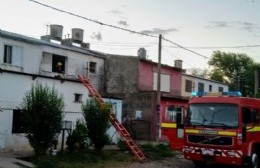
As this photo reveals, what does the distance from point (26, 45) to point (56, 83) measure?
8.81 meters

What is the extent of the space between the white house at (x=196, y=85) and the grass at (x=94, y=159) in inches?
937

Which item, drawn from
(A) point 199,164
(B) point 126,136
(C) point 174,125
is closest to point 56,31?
(B) point 126,136

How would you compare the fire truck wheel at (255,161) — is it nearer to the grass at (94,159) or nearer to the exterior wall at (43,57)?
the grass at (94,159)

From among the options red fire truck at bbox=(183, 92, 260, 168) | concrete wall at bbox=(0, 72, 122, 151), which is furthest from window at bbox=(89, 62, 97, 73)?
red fire truck at bbox=(183, 92, 260, 168)

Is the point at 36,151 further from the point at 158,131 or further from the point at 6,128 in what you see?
the point at 158,131

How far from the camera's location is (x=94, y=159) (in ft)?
62.7

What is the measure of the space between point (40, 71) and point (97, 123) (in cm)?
1180

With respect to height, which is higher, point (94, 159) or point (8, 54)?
point (8, 54)

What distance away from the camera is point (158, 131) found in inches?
1268

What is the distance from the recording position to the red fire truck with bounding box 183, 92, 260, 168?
16156 millimetres

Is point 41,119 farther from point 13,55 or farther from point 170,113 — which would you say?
point 13,55

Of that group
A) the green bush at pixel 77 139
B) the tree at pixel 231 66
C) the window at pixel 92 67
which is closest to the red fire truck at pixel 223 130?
the green bush at pixel 77 139

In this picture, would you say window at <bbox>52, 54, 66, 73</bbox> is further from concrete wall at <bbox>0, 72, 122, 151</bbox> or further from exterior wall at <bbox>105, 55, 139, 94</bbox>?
concrete wall at <bbox>0, 72, 122, 151</bbox>

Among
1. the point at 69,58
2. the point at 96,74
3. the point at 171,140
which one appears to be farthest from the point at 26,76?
the point at 96,74
